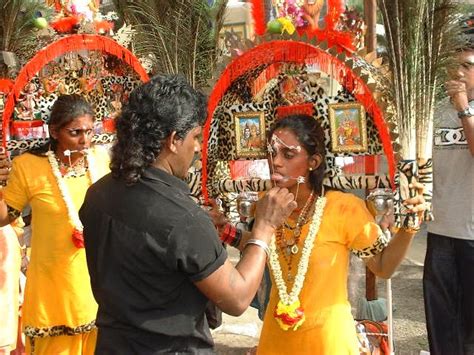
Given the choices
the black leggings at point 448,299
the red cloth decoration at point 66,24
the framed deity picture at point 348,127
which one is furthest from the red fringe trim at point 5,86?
the black leggings at point 448,299

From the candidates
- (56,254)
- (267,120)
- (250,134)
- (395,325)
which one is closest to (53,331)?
(56,254)

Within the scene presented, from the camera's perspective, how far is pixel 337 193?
2408 millimetres

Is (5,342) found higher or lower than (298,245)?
lower

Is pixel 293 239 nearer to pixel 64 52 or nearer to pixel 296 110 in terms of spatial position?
pixel 296 110

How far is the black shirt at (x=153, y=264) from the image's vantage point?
62.4 inches

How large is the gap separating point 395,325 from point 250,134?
2.54 metres

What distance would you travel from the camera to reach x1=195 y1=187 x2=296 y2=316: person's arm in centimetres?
161

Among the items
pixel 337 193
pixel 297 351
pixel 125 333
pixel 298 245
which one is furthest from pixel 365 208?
pixel 125 333

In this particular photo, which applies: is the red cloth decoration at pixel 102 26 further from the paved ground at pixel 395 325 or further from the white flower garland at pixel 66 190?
the paved ground at pixel 395 325

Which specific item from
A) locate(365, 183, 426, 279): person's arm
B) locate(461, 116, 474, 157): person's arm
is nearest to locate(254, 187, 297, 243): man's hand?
locate(365, 183, 426, 279): person's arm

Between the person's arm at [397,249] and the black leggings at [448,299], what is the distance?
1.29 m

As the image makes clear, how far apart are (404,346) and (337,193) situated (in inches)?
90.6

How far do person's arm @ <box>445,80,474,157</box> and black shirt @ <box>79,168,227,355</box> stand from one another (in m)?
1.47

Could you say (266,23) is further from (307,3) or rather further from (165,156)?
(165,156)
